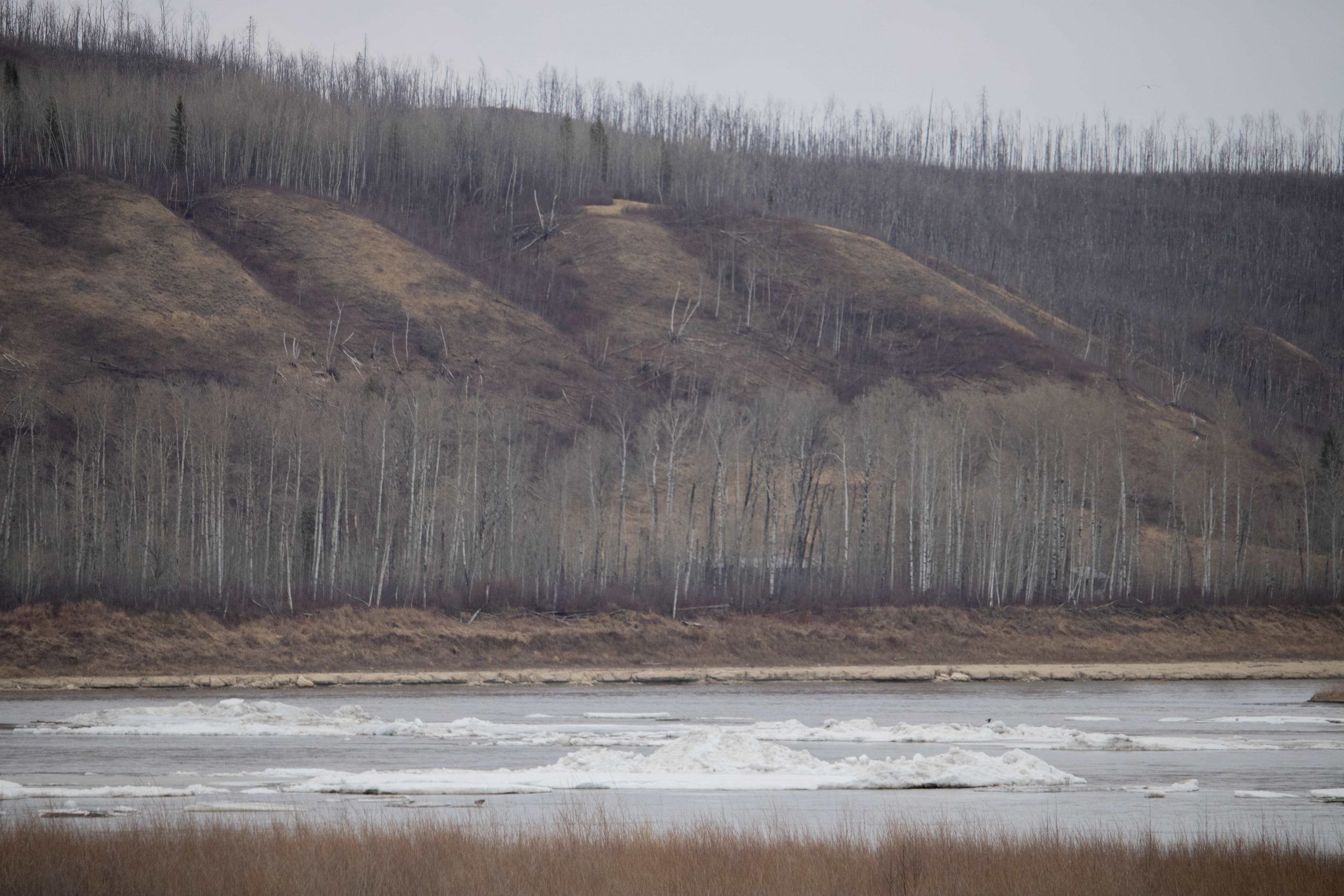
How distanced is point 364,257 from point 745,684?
7016cm

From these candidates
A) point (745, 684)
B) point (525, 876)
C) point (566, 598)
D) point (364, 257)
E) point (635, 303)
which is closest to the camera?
point (525, 876)

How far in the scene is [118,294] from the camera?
91.3m

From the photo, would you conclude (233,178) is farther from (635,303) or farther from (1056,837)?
(1056,837)

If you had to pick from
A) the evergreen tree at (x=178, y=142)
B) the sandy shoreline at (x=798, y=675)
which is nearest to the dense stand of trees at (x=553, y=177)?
the evergreen tree at (x=178, y=142)

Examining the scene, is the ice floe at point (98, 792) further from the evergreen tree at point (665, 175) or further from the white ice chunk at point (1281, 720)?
the evergreen tree at point (665, 175)

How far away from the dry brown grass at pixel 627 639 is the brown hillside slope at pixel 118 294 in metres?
36.5

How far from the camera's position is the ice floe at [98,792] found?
1992 cm

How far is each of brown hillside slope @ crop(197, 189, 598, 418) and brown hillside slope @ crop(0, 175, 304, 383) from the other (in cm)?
532

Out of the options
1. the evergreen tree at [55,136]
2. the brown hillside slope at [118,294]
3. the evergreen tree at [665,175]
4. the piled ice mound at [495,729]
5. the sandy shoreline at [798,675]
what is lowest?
the sandy shoreline at [798,675]

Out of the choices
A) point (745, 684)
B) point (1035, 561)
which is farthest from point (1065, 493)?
point (745, 684)

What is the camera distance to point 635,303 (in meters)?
117

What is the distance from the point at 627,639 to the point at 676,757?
34.1 meters

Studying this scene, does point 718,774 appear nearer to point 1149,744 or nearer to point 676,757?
point 676,757

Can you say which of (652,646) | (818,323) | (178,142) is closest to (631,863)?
(652,646)
